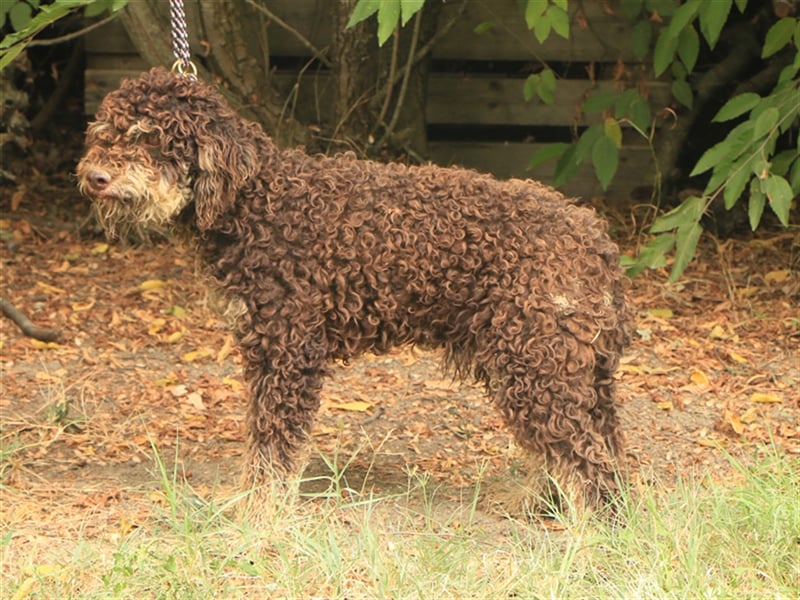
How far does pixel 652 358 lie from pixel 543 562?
2463 millimetres

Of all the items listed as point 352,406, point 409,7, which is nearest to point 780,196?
point 409,7

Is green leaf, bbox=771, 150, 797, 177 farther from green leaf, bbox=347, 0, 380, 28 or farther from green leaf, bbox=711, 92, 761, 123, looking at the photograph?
green leaf, bbox=347, 0, 380, 28

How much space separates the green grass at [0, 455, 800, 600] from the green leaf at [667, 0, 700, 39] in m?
2.27

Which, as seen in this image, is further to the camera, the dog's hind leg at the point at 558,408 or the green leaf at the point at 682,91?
the green leaf at the point at 682,91

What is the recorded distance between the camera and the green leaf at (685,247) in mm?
4984

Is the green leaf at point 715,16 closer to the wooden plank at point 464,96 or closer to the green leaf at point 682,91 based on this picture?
the green leaf at point 682,91

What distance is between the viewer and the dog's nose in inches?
144

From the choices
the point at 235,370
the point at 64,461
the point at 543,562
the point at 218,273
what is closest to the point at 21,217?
the point at 235,370

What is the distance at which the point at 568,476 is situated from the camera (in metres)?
3.90

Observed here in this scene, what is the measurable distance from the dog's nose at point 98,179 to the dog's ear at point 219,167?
0.29 m

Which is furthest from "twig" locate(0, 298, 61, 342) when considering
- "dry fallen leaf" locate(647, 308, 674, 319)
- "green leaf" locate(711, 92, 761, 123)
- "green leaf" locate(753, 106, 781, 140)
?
"green leaf" locate(753, 106, 781, 140)

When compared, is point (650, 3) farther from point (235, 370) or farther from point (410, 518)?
point (410, 518)

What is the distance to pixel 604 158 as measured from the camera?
600 centimetres

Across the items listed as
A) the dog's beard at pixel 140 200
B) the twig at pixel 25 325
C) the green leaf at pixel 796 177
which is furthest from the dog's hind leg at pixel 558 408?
the twig at pixel 25 325
